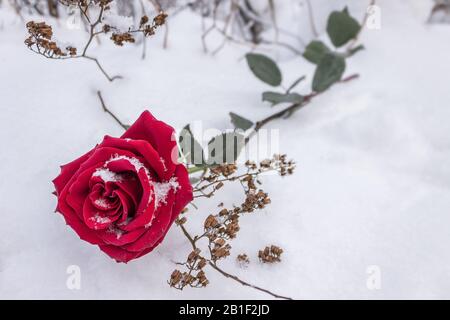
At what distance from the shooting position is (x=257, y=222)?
753 millimetres

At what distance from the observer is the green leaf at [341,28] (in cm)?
107

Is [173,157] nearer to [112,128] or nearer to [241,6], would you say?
[112,128]

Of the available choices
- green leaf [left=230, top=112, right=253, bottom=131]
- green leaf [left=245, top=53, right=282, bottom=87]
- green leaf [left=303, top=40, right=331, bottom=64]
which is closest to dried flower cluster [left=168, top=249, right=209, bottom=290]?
green leaf [left=230, top=112, right=253, bottom=131]

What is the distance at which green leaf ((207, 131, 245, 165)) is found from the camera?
2.52 ft

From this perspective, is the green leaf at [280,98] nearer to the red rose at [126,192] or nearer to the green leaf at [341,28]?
the green leaf at [341,28]

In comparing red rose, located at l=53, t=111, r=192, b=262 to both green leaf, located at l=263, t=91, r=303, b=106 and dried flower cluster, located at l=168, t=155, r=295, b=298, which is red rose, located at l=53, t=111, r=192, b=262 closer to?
dried flower cluster, located at l=168, t=155, r=295, b=298

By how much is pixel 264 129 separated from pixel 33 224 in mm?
452

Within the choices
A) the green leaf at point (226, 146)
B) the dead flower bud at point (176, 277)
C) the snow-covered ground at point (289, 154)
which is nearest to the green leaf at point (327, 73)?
the snow-covered ground at point (289, 154)

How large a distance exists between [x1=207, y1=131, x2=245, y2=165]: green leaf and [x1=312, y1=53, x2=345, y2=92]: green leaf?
0.29m

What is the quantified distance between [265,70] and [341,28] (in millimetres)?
219

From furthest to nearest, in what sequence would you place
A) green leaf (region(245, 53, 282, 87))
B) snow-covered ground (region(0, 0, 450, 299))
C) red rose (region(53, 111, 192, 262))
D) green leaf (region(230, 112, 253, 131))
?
green leaf (region(245, 53, 282, 87)), green leaf (region(230, 112, 253, 131)), snow-covered ground (region(0, 0, 450, 299)), red rose (region(53, 111, 192, 262))

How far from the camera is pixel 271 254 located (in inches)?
27.9

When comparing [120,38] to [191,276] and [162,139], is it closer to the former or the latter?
[162,139]

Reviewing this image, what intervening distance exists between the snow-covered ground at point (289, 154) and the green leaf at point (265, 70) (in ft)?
0.17
